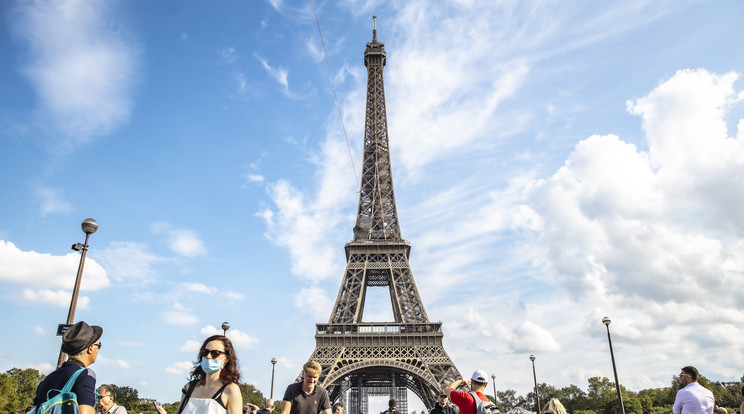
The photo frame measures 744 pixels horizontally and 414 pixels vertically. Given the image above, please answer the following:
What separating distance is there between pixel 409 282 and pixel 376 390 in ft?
77.7

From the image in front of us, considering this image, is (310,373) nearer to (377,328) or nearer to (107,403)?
(107,403)

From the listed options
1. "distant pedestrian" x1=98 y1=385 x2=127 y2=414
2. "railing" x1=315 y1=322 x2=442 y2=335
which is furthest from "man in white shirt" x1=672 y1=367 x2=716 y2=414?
"railing" x1=315 y1=322 x2=442 y2=335

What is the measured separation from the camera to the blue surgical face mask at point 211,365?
503 cm

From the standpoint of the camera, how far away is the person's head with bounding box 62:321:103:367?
4869 millimetres

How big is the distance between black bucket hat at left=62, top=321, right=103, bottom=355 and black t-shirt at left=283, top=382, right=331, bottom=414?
121 inches

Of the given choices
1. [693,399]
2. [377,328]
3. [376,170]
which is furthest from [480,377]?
[376,170]

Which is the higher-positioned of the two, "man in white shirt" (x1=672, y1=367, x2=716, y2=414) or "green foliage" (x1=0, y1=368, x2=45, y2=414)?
"green foliage" (x1=0, y1=368, x2=45, y2=414)

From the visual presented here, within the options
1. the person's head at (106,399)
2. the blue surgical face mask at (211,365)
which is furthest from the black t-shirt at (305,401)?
the person's head at (106,399)

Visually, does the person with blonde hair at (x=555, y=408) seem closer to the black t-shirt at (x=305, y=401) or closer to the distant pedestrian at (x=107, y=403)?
the black t-shirt at (x=305, y=401)

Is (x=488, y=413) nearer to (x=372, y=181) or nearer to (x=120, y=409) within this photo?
(x=120, y=409)

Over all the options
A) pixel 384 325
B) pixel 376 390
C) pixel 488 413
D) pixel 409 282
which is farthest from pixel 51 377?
pixel 376 390

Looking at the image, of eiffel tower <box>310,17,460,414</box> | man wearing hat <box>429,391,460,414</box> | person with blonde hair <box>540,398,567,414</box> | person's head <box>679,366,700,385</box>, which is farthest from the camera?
eiffel tower <box>310,17,460,414</box>

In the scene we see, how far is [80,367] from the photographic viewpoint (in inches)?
189

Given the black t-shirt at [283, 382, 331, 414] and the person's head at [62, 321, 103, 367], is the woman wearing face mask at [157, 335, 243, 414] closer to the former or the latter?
the person's head at [62, 321, 103, 367]
